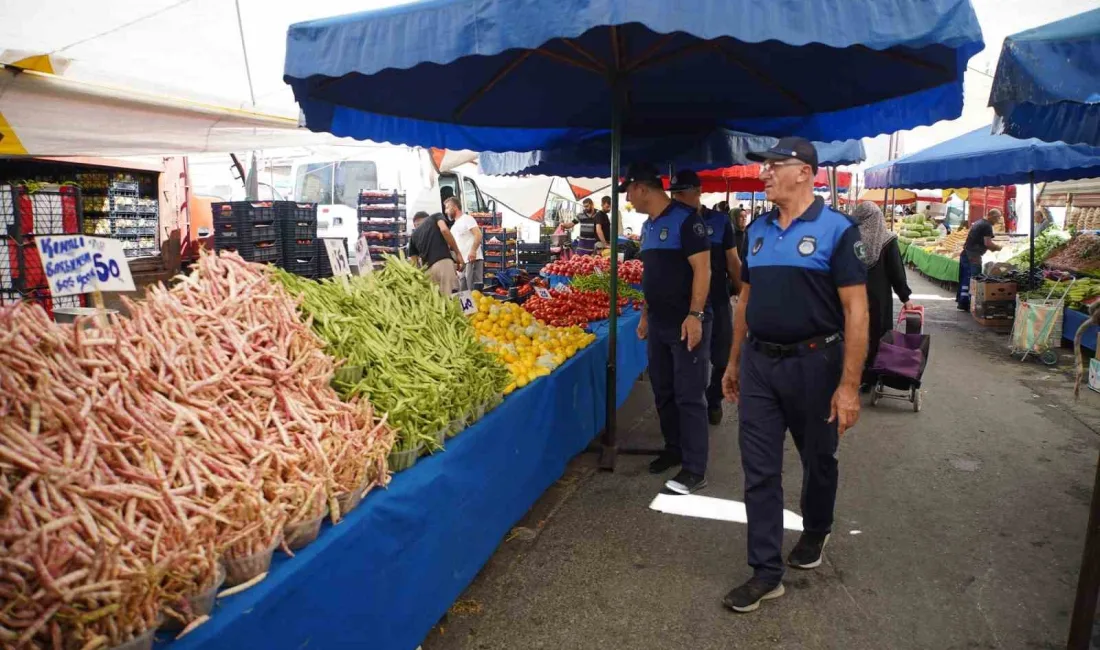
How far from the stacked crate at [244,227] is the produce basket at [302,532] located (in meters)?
10.7

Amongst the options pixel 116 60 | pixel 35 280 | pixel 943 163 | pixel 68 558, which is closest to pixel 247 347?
pixel 68 558

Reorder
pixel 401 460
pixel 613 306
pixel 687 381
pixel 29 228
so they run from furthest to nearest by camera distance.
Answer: pixel 29 228 < pixel 613 306 < pixel 687 381 < pixel 401 460

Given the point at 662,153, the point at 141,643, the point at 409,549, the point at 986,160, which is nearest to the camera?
the point at 141,643

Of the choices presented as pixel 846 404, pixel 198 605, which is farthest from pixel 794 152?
pixel 198 605

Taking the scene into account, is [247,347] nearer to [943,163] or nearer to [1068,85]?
[1068,85]

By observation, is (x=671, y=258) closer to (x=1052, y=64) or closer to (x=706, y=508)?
(x=706, y=508)

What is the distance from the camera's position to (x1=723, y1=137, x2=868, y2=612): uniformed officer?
3145 millimetres

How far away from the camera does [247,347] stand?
2631 millimetres

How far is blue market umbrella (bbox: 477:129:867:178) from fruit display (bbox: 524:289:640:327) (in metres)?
1.66

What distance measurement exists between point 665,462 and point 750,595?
1.91 meters

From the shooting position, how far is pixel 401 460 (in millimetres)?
2918

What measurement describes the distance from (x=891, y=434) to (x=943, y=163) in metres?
5.87

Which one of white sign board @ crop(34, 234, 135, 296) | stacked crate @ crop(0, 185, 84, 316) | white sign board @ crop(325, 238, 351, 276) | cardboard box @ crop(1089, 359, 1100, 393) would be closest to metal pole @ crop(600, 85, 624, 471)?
white sign board @ crop(325, 238, 351, 276)

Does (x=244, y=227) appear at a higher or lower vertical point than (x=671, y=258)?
higher
